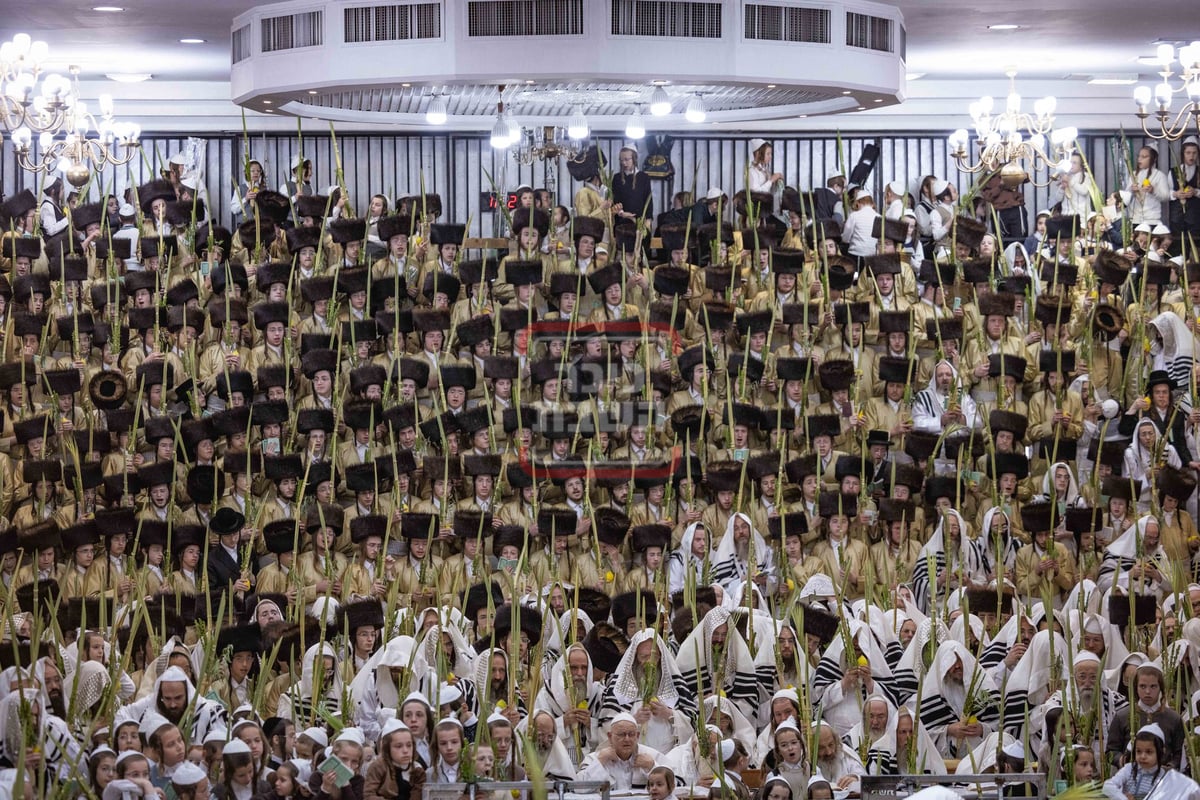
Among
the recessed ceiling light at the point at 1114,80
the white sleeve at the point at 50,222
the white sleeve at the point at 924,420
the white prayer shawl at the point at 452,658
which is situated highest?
the recessed ceiling light at the point at 1114,80

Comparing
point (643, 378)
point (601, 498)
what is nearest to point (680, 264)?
point (643, 378)

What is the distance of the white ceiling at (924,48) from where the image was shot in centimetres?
1091

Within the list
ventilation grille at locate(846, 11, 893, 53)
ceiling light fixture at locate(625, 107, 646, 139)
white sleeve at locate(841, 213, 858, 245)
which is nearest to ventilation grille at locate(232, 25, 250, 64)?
ceiling light fixture at locate(625, 107, 646, 139)

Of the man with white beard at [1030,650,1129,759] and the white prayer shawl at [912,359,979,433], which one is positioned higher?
the white prayer shawl at [912,359,979,433]

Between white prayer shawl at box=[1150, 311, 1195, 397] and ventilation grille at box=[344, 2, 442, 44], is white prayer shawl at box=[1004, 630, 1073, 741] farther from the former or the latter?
ventilation grille at box=[344, 2, 442, 44]

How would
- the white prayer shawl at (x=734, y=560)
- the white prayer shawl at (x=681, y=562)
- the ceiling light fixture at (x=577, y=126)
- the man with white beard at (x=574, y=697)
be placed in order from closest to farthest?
the man with white beard at (x=574, y=697)
the ceiling light fixture at (x=577, y=126)
the white prayer shawl at (x=734, y=560)
the white prayer shawl at (x=681, y=562)

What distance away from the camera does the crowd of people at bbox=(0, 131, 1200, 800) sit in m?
7.45

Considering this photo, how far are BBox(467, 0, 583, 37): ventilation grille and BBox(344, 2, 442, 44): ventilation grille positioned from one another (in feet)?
0.63

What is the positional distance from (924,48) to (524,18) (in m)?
5.20

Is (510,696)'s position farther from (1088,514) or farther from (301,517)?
(1088,514)

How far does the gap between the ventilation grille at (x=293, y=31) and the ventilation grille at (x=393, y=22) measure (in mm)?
191

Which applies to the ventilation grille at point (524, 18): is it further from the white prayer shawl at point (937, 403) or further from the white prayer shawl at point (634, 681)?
the white prayer shawl at point (937, 403)

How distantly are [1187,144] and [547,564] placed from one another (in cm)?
640

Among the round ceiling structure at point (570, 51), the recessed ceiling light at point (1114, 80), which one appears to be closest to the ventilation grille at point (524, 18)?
the round ceiling structure at point (570, 51)
